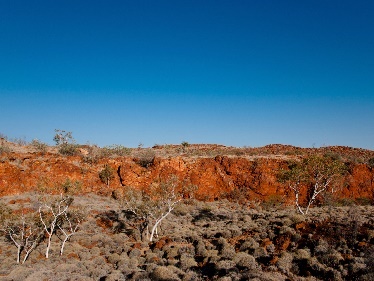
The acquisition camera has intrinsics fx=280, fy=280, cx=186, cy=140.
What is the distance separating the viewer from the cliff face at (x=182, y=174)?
36.6 m

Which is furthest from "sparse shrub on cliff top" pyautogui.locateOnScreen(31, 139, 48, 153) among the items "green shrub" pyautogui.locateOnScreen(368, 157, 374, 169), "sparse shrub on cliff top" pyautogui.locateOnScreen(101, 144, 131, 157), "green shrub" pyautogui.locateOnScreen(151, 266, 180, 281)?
"green shrub" pyautogui.locateOnScreen(368, 157, 374, 169)

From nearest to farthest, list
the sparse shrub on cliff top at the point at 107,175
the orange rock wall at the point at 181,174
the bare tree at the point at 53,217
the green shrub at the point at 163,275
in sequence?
the green shrub at the point at 163,275, the bare tree at the point at 53,217, the orange rock wall at the point at 181,174, the sparse shrub on cliff top at the point at 107,175

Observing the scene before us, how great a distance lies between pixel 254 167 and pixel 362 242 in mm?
25594

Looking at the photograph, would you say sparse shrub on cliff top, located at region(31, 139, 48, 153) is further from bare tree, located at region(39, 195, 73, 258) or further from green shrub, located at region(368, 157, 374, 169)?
green shrub, located at region(368, 157, 374, 169)

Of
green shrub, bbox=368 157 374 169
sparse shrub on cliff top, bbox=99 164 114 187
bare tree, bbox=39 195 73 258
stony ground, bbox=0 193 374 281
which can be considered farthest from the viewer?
green shrub, bbox=368 157 374 169

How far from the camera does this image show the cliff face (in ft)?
120

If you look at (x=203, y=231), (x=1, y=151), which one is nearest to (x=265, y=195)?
(x=203, y=231)

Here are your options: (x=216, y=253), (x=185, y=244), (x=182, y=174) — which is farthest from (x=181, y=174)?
(x=216, y=253)

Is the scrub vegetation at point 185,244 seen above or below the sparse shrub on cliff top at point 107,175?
below

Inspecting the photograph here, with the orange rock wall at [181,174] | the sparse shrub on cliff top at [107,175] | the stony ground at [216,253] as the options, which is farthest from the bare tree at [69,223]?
the sparse shrub on cliff top at [107,175]

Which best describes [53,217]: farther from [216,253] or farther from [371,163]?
[371,163]

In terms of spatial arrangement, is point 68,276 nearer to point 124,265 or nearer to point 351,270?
point 124,265

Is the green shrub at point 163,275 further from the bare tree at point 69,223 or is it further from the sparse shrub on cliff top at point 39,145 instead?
the sparse shrub on cliff top at point 39,145

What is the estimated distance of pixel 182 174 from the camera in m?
40.6
